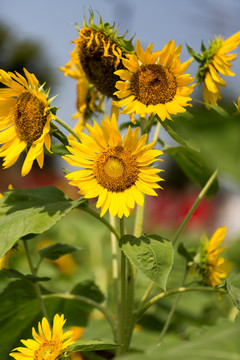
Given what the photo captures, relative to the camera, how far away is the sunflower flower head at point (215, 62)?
0.72m

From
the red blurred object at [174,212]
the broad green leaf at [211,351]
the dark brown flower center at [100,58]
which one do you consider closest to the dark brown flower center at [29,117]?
the dark brown flower center at [100,58]

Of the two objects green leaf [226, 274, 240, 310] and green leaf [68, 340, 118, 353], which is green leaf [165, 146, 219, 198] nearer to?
green leaf [226, 274, 240, 310]

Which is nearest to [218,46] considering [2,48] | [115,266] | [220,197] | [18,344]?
[115,266]

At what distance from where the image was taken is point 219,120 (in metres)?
0.32

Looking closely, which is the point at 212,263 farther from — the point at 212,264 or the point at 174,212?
the point at 174,212

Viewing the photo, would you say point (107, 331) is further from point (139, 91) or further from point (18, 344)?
point (139, 91)

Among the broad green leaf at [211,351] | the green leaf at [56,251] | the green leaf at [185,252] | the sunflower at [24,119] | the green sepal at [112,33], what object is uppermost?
the green sepal at [112,33]

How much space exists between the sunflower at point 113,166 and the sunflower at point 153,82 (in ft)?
0.13

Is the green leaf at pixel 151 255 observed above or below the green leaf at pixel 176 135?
below

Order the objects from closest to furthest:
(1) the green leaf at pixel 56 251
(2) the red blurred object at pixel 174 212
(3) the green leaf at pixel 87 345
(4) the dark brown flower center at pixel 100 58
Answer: (3) the green leaf at pixel 87 345 < (4) the dark brown flower center at pixel 100 58 < (1) the green leaf at pixel 56 251 < (2) the red blurred object at pixel 174 212

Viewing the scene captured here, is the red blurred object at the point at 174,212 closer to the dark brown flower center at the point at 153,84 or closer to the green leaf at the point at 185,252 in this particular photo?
the green leaf at the point at 185,252

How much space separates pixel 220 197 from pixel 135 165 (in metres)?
5.26

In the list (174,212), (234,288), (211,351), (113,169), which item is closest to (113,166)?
(113,169)

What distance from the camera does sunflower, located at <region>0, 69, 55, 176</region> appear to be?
0.67m
